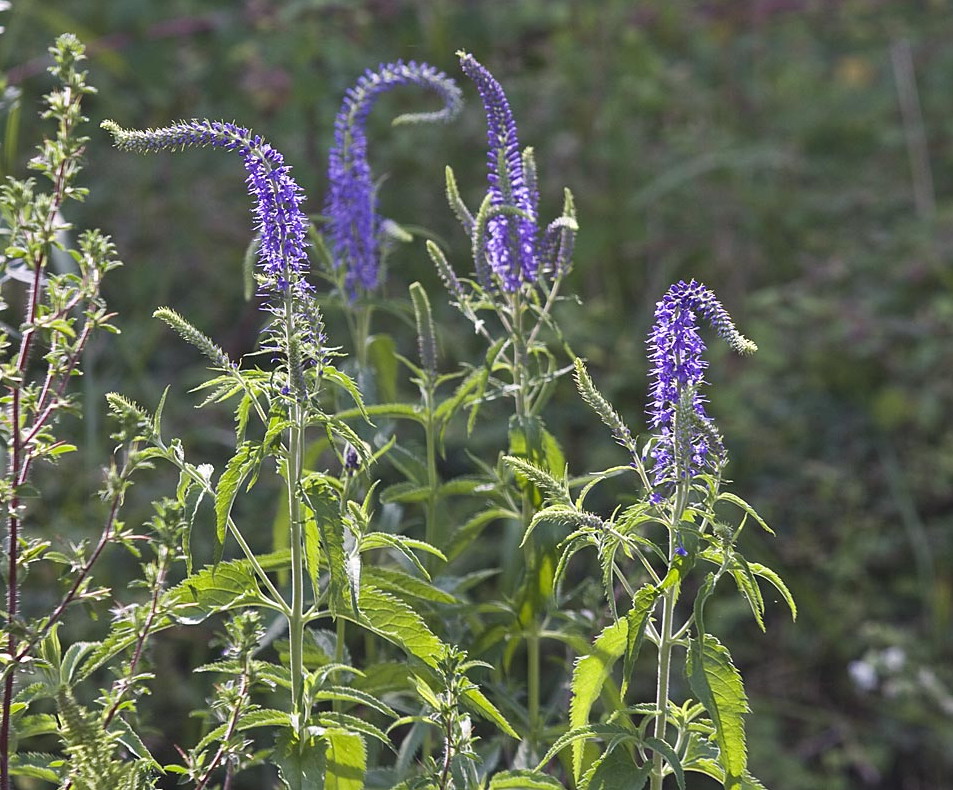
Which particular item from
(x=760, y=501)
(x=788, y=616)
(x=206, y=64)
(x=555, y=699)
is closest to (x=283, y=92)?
(x=206, y=64)

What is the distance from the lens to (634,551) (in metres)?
1.29

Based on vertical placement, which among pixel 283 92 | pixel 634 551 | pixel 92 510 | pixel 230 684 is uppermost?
pixel 283 92

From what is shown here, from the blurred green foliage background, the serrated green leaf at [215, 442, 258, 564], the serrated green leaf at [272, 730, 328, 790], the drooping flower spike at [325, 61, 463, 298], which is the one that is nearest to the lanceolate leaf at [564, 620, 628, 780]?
the serrated green leaf at [272, 730, 328, 790]

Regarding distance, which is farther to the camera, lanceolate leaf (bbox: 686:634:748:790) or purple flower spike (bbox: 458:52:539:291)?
purple flower spike (bbox: 458:52:539:291)

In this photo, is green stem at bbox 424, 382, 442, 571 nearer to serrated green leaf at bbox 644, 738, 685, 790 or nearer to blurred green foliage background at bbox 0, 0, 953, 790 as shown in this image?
serrated green leaf at bbox 644, 738, 685, 790

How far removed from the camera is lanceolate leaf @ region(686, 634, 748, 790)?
1199 millimetres

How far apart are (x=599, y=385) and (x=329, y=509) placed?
2453 mm

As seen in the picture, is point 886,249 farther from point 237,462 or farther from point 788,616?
point 237,462

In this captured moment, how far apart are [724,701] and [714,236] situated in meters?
3.08

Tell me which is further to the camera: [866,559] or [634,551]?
[866,559]

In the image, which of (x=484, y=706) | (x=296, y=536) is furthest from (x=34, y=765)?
(x=484, y=706)

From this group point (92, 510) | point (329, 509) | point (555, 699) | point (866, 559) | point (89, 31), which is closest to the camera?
point (329, 509)

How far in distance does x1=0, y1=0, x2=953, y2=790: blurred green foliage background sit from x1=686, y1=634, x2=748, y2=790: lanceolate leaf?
1889 millimetres

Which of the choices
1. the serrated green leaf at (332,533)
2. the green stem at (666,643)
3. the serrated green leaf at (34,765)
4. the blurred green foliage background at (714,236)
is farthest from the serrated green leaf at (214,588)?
the blurred green foliage background at (714,236)
